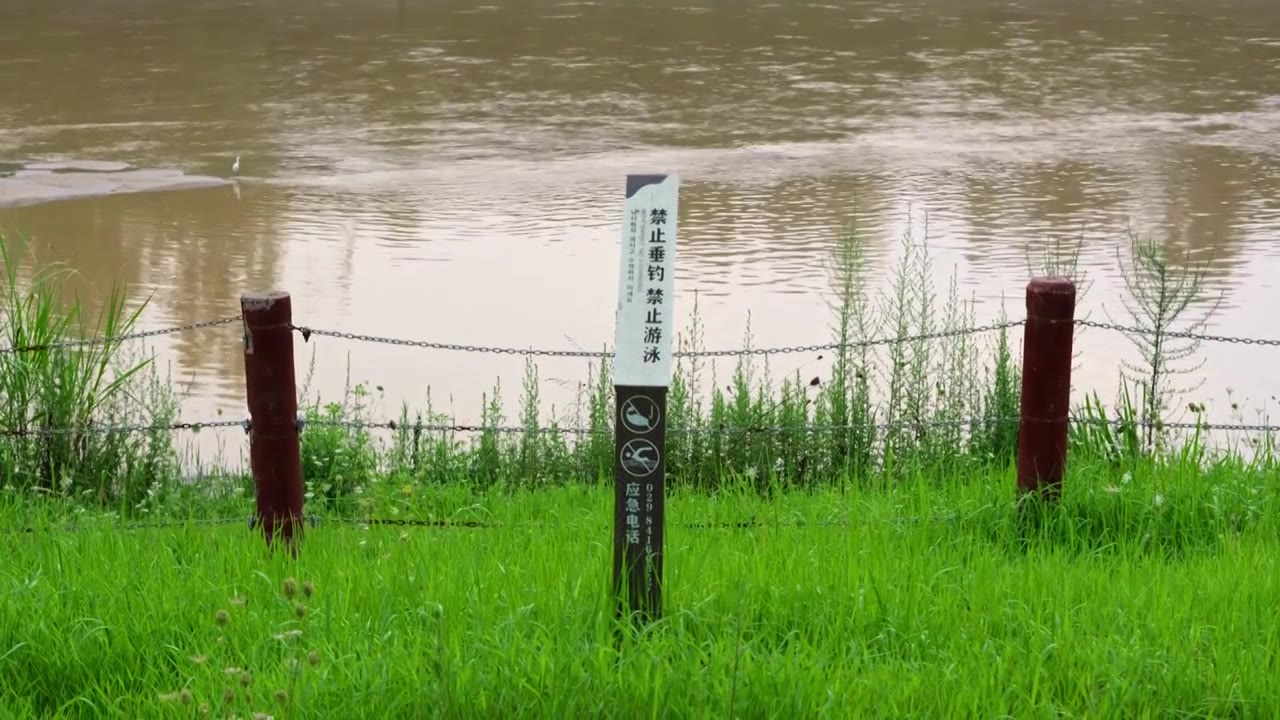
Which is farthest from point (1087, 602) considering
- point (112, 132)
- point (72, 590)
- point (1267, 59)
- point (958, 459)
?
point (1267, 59)

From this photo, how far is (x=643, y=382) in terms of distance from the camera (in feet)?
13.2

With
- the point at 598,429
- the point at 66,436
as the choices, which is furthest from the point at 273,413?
the point at 66,436

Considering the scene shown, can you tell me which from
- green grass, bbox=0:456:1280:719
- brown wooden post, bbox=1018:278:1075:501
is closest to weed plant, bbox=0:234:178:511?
green grass, bbox=0:456:1280:719

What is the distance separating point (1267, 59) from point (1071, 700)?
18163 millimetres

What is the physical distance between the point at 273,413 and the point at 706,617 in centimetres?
153

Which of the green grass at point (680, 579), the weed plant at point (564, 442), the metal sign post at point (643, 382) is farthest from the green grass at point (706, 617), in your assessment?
the weed plant at point (564, 442)

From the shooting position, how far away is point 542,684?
375cm

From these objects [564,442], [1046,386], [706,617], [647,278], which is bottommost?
[706,617]

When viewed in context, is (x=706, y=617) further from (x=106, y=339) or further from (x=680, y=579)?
(x=106, y=339)

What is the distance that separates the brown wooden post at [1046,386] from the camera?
507 centimetres

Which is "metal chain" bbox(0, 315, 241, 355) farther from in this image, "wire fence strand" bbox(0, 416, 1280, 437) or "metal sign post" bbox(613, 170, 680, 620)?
"metal sign post" bbox(613, 170, 680, 620)

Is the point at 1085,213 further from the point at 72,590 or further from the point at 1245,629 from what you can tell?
the point at 72,590

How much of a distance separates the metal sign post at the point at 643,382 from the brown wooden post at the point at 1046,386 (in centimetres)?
148

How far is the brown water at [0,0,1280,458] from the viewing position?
416 inches
